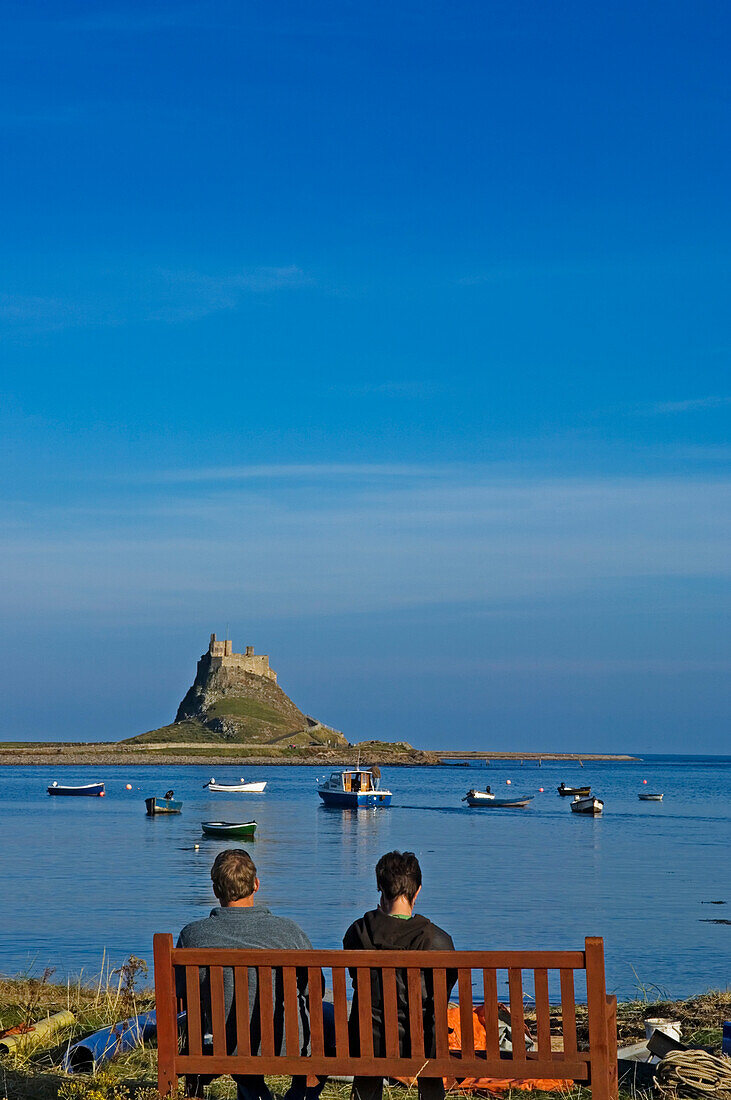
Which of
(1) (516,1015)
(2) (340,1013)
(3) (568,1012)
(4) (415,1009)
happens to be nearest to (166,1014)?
(2) (340,1013)

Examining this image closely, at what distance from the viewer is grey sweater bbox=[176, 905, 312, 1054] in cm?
602

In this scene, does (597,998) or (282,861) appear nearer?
(597,998)

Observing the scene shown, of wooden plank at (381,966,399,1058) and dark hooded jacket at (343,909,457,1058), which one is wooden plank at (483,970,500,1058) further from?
wooden plank at (381,966,399,1058)

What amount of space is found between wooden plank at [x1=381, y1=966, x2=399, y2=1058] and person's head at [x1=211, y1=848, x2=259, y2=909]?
78 cm

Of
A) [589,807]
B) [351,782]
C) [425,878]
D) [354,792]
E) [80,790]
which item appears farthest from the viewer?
[80,790]

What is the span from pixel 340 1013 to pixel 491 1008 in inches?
28.8

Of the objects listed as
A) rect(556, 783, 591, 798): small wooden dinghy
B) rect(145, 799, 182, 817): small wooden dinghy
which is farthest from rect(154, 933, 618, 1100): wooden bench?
rect(556, 783, 591, 798): small wooden dinghy

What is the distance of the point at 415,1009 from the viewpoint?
19.0ft

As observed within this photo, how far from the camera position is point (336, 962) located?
5742mm

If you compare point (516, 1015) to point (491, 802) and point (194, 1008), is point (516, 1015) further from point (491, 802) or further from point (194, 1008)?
point (491, 802)

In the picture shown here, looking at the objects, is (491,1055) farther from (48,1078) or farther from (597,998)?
(48,1078)

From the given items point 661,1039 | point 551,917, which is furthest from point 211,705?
point 661,1039

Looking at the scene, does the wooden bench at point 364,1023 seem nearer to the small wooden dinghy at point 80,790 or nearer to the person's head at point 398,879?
the person's head at point 398,879

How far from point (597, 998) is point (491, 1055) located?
62cm
